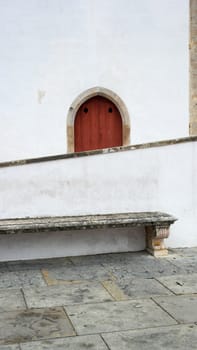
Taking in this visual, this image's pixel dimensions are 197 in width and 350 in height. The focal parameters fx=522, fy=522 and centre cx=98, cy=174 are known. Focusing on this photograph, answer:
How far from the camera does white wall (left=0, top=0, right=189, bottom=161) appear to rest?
30.7 ft

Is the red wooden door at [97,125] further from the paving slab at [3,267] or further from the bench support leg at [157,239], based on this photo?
the paving slab at [3,267]

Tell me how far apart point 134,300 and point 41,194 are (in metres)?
2.17

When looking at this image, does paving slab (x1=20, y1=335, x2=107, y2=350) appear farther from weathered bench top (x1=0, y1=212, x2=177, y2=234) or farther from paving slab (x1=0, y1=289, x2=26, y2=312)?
weathered bench top (x1=0, y1=212, x2=177, y2=234)

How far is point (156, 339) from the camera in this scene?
4.07 meters

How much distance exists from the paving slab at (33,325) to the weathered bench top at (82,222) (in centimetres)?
158

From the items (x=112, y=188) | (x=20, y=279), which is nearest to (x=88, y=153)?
(x=112, y=188)

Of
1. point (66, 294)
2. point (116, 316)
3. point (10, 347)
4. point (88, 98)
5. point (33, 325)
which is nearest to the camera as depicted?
point (10, 347)

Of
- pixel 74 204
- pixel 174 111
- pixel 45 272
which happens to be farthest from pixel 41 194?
pixel 174 111

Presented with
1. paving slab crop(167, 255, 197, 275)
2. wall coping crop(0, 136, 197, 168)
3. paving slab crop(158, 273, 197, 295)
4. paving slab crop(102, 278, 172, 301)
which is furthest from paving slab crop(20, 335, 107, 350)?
wall coping crop(0, 136, 197, 168)

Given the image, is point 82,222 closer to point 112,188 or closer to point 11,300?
point 112,188

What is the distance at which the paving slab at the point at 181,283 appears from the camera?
5.38 meters

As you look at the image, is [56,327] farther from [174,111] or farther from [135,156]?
[174,111]

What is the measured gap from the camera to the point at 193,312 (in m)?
4.70

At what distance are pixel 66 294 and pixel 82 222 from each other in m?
1.31
